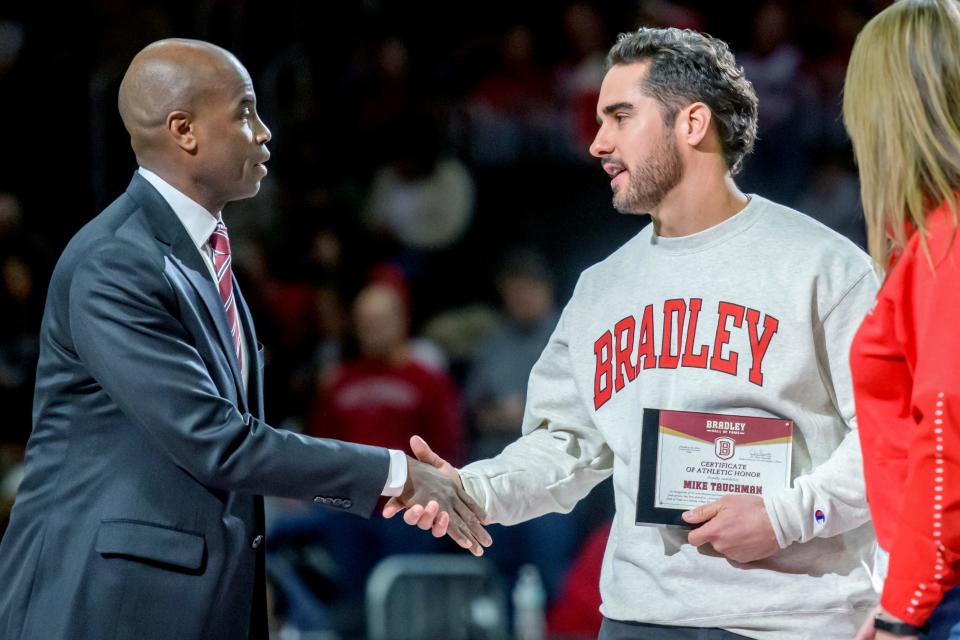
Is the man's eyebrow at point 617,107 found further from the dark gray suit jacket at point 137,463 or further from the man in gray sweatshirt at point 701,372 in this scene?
the dark gray suit jacket at point 137,463

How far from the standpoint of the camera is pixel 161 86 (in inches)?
102

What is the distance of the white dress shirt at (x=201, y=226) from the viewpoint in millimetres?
2553

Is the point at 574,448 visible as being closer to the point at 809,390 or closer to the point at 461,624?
the point at 809,390

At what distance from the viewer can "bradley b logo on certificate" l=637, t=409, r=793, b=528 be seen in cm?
250

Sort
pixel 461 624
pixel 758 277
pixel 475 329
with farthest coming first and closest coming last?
pixel 475 329 → pixel 461 624 → pixel 758 277

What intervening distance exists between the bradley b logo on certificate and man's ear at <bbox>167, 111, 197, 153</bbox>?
1.07m

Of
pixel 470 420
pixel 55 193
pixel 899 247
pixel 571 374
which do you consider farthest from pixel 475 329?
pixel 899 247

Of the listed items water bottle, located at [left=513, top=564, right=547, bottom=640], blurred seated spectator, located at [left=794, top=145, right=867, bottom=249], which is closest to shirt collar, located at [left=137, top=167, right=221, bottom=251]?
water bottle, located at [left=513, top=564, right=547, bottom=640]

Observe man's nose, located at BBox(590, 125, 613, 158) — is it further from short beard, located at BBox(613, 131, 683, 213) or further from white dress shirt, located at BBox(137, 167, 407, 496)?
white dress shirt, located at BBox(137, 167, 407, 496)

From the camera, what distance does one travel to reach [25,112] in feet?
22.8

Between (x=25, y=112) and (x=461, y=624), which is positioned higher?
(x=25, y=112)

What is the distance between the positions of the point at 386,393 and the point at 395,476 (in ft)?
11.7

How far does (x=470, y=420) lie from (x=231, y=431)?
13.5ft

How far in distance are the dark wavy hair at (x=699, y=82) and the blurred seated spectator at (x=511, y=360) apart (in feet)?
11.6
